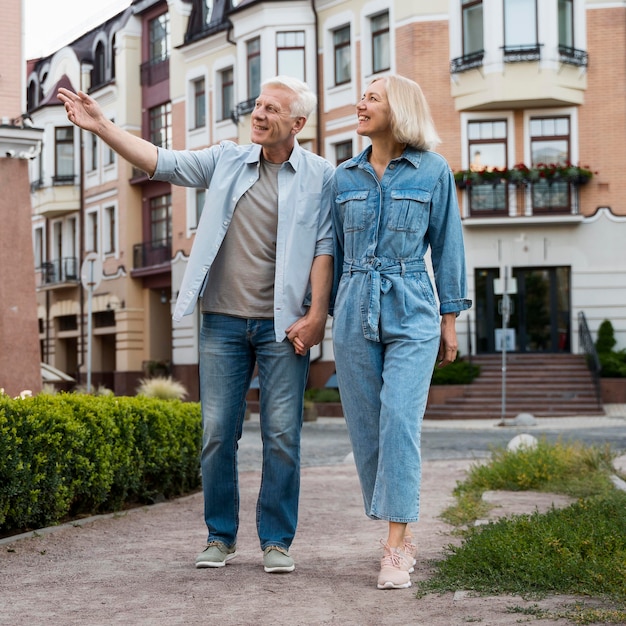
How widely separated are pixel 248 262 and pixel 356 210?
59 cm

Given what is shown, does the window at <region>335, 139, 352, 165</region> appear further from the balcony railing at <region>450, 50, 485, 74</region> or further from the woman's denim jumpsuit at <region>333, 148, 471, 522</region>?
the woman's denim jumpsuit at <region>333, 148, 471, 522</region>

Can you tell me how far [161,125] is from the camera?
40688 mm

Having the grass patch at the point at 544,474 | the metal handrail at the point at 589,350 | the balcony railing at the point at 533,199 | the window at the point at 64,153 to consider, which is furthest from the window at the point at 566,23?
the window at the point at 64,153

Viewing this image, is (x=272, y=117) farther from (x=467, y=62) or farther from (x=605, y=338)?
(x=467, y=62)

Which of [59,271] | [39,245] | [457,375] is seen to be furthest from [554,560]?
[39,245]

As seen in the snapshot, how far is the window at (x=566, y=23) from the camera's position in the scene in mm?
29547

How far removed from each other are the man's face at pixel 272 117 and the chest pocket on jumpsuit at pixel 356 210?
1.45ft

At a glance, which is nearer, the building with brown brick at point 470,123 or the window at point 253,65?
the building with brown brick at point 470,123

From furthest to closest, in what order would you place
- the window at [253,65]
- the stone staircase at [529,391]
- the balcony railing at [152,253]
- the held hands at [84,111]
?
1. the balcony railing at [152,253]
2. the window at [253,65]
3. the stone staircase at [529,391]
4. the held hands at [84,111]

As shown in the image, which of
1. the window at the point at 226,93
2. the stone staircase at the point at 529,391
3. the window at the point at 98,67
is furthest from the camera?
the window at the point at 98,67

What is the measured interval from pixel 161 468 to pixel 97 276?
11.1 m

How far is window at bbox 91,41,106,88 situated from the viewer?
44.4 metres

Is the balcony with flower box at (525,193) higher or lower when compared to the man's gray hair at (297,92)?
higher

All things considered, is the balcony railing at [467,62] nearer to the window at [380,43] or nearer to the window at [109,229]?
the window at [380,43]
